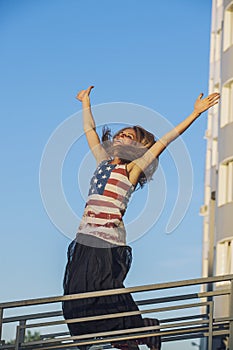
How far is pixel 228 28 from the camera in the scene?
4019 cm

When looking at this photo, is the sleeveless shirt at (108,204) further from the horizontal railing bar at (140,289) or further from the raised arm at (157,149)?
the horizontal railing bar at (140,289)

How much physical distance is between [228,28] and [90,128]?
30.8 metres

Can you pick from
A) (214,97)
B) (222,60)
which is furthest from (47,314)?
(222,60)

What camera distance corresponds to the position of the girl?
956 centimetres

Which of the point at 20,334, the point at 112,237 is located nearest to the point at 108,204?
the point at 112,237

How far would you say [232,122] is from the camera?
38094 millimetres

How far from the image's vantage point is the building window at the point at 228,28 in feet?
130

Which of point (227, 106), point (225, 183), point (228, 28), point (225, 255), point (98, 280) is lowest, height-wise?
point (98, 280)

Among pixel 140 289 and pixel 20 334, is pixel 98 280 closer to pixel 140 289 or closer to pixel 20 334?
pixel 140 289

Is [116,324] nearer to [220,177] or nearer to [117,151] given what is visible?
[117,151]

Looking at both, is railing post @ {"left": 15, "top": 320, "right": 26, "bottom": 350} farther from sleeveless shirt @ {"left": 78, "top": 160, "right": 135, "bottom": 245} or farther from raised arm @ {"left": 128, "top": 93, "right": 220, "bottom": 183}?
raised arm @ {"left": 128, "top": 93, "right": 220, "bottom": 183}

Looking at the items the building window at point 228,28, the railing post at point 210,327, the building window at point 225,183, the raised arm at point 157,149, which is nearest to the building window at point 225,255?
the building window at point 225,183

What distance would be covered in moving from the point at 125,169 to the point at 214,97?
3.26 feet

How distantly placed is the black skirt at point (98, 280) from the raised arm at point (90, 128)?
763 millimetres
